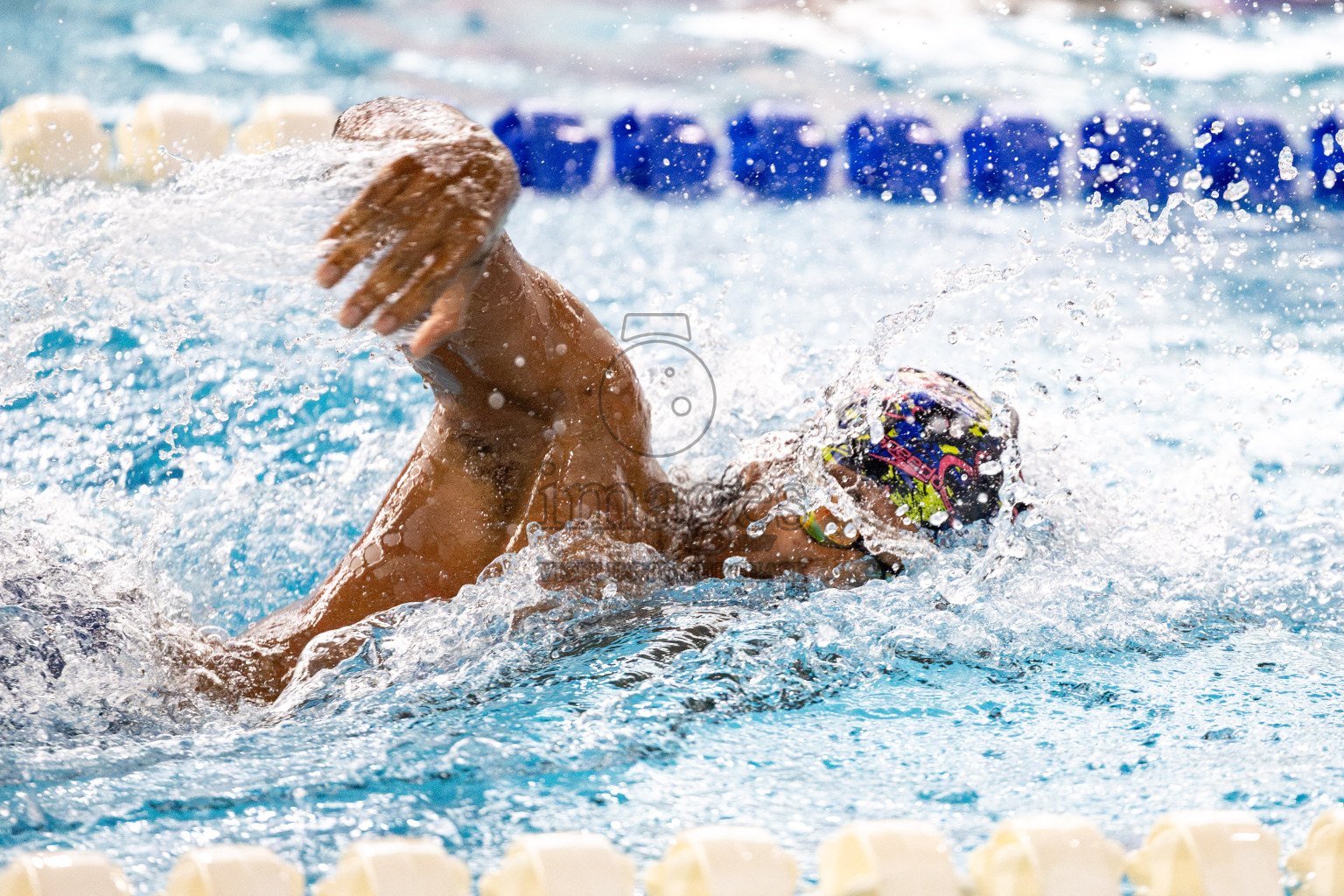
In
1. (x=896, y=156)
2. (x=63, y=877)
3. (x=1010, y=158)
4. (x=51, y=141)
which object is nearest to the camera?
(x=63, y=877)

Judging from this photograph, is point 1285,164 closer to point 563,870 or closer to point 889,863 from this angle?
point 889,863

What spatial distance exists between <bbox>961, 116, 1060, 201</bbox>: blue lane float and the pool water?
180 centimetres

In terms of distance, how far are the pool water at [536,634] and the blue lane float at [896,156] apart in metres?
1.88

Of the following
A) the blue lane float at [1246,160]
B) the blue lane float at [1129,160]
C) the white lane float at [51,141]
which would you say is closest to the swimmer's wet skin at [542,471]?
the blue lane float at [1129,160]

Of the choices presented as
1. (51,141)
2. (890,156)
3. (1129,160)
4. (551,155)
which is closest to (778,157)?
(890,156)

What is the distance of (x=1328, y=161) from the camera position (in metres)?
4.14

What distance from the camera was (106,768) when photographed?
108 cm

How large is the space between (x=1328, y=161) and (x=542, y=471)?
3843 mm

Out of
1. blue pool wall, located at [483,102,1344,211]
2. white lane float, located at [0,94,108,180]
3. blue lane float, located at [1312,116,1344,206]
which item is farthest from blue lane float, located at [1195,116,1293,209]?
white lane float, located at [0,94,108,180]

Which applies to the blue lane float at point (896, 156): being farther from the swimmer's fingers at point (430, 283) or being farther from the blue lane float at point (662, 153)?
the swimmer's fingers at point (430, 283)

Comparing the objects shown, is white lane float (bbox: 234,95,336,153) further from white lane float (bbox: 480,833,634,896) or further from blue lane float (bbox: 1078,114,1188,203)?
white lane float (bbox: 480,833,634,896)

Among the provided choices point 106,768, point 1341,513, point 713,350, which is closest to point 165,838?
point 106,768

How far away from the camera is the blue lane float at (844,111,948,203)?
4.33 metres

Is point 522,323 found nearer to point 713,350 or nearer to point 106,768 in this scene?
point 106,768
